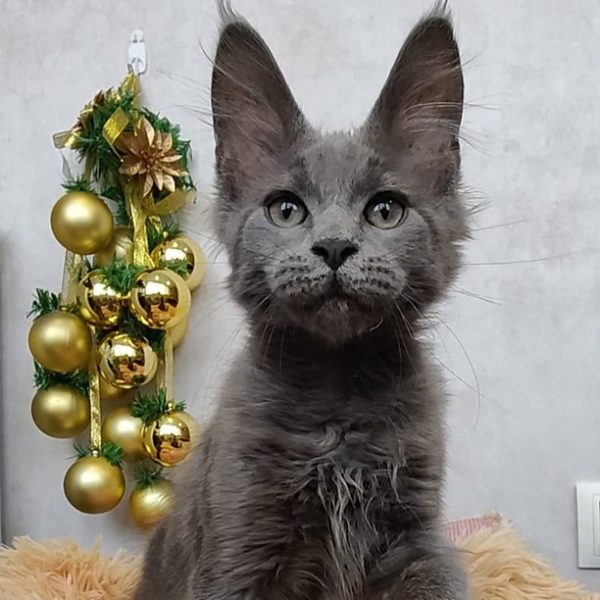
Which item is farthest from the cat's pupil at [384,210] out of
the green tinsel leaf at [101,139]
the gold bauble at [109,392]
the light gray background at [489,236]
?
the gold bauble at [109,392]

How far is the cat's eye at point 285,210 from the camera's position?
825 mm

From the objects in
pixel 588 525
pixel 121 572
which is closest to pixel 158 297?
pixel 121 572

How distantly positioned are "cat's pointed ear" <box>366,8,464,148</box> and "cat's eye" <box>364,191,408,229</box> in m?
0.08

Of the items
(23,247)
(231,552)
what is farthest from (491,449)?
(23,247)

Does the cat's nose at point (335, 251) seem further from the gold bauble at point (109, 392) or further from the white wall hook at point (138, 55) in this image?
the white wall hook at point (138, 55)

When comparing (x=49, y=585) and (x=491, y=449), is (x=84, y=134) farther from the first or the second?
(x=491, y=449)

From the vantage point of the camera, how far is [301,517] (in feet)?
2.69

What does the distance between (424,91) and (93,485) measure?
95 centimetres

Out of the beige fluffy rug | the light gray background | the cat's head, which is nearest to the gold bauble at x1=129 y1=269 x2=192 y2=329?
the light gray background

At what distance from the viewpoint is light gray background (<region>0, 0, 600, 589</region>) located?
1.53 meters

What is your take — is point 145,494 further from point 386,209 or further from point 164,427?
point 386,209

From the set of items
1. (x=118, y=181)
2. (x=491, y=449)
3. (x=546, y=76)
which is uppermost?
(x=546, y=76)

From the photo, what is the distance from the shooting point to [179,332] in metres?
1.60

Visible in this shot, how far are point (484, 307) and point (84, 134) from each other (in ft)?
2.56
